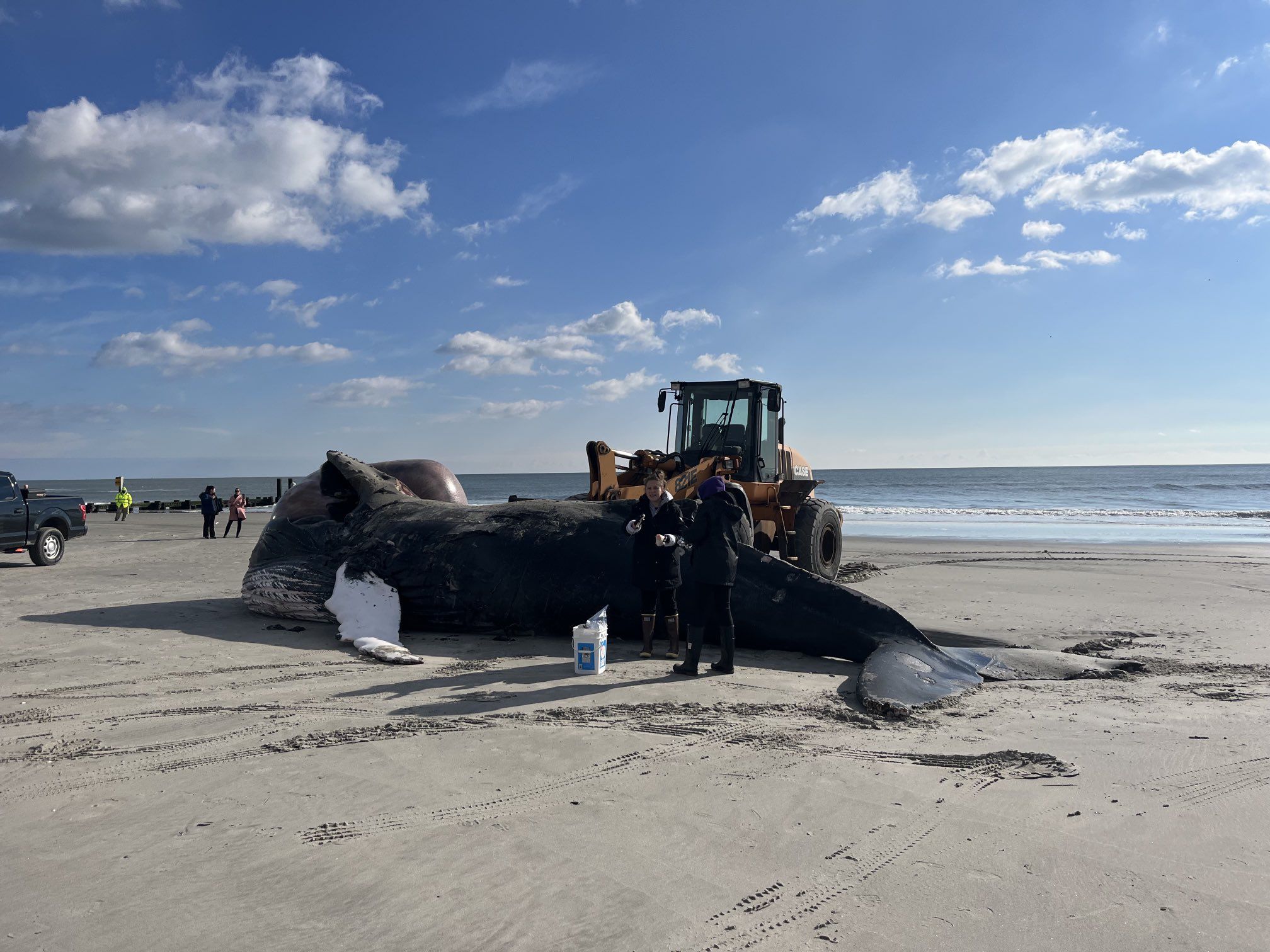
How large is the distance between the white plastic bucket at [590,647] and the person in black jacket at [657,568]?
2.76 ft

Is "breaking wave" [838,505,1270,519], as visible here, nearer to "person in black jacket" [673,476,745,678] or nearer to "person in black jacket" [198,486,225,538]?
"person in black jacket" [198,486,225,538]

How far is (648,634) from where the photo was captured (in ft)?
23.1

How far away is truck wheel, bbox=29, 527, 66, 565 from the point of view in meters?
14.8

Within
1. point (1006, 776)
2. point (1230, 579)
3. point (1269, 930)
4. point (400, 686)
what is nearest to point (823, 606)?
point (1006, 776)

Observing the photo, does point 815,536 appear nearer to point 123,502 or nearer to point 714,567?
point 714,567

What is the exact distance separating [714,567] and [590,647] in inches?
45.3

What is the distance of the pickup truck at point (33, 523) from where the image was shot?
1454cm

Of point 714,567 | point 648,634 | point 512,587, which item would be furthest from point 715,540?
point 512,587

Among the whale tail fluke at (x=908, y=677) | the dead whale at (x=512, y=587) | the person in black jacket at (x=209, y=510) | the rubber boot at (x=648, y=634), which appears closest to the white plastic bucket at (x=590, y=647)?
the rubber boot at (x=648, y=634)

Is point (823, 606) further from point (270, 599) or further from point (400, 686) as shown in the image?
point (270, 599)

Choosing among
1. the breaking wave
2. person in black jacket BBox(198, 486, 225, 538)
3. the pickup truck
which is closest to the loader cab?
the pickup truck

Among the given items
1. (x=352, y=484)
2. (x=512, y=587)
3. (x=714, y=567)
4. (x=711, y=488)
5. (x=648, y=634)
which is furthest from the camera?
(x=352, y=484)

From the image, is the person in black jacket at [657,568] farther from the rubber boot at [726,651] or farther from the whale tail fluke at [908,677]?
the whale tail fluke at [908,677]

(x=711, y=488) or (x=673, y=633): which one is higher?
(x=711, y=488)
